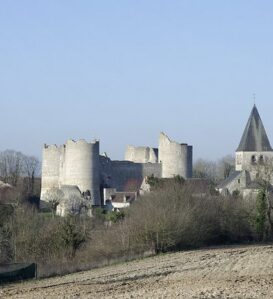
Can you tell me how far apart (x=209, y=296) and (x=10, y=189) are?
42745 mm

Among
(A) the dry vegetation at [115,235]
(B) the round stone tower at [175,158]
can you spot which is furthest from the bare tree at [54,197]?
(A) the dry vegetation at [115,235]

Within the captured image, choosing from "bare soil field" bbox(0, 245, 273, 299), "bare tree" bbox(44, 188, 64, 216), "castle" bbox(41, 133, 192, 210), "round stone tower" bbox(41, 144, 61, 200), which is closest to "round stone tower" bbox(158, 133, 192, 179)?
"castle" bbox(41, 133, 192, 210)

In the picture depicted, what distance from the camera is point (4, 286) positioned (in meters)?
23.6

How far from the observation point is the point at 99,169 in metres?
62.1

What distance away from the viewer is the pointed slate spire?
7131 cm

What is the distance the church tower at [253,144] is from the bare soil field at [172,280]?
3875 centimetres

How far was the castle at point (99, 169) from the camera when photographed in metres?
60.5

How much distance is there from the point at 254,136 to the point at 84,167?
1682cm

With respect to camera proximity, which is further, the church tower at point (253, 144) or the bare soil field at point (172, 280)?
the church tower at point (253, 144)

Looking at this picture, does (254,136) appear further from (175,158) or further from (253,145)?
(175,158)

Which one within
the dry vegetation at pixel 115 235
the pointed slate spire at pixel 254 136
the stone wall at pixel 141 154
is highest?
the pointed slate spire at pixel 254 136

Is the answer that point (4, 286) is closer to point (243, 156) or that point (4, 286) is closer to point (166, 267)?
point (166, 267)

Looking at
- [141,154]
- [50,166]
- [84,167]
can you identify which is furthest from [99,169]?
[141,154]

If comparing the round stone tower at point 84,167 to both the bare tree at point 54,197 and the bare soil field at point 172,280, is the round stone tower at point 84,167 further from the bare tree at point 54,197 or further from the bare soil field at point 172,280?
the bare soil field at point 172,280
